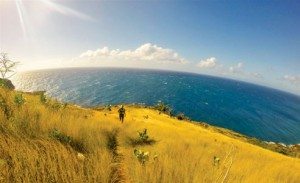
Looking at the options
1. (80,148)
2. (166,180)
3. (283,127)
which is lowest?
(283,127)

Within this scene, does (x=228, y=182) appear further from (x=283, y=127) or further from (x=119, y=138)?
(x=283, y=127)

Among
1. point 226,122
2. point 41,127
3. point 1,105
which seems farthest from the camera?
point 226,122

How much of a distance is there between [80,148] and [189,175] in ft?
9.88

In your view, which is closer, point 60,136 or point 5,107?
point 60,136

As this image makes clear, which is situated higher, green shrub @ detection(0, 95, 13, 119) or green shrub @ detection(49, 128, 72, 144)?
green shrub @ detection(0, 95, 13, 119)

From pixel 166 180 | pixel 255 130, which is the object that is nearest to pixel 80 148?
pixel 166 180

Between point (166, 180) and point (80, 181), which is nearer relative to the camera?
point (80, 181)

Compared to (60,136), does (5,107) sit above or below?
above

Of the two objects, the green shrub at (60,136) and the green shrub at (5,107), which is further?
the green shrub at (5,107)

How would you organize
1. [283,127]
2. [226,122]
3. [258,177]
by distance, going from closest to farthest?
[258,177]
[226,122]
[283,127]

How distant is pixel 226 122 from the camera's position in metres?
110

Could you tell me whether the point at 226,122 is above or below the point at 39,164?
below

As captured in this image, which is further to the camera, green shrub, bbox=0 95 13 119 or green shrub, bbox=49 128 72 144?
green shrub, bbox=0 95 13 119

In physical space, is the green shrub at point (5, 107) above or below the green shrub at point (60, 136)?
above
